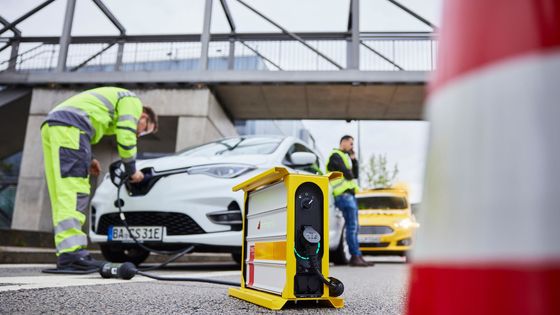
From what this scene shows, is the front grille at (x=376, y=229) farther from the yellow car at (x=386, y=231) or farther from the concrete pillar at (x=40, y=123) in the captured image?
the concrete pillar at (x=40, y=123)

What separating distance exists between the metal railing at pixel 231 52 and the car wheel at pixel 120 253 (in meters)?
6.78

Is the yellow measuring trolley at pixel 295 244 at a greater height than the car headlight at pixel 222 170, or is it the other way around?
the car headlight at pixel 222 170

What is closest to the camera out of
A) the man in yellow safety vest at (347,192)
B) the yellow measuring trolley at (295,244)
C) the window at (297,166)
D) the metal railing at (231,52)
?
the yellow measuring trolley at (295,244)

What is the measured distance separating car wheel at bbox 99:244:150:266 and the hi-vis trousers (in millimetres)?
880

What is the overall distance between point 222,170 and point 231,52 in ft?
26.1

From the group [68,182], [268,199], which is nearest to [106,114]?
[68,182]

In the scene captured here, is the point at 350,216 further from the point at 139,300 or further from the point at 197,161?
the point at 139,300

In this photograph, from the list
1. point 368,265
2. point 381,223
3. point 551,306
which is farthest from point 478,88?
point 381,223

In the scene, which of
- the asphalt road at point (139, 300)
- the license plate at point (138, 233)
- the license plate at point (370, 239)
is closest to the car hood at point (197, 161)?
the license plate at point (138, 233)

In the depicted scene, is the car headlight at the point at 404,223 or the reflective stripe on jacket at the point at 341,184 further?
the car headlight at the point at 404,223

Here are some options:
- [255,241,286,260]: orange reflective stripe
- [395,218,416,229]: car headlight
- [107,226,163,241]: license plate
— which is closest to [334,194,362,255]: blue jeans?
[395,218,416,229]: car headlight

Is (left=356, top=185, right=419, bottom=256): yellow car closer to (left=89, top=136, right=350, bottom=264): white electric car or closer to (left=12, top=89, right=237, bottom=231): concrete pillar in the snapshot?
(left=12, top=89, right=237, bottom=231): concrete pillar

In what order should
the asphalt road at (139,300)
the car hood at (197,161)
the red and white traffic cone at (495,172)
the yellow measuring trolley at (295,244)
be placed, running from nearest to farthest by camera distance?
the red and white traffic cone at (495,172)
the asphalt road at (139,300)
the yellow measuring trolley at (295,244)
the car hood at (197,161)

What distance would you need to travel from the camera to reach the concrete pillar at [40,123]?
1023 cm
